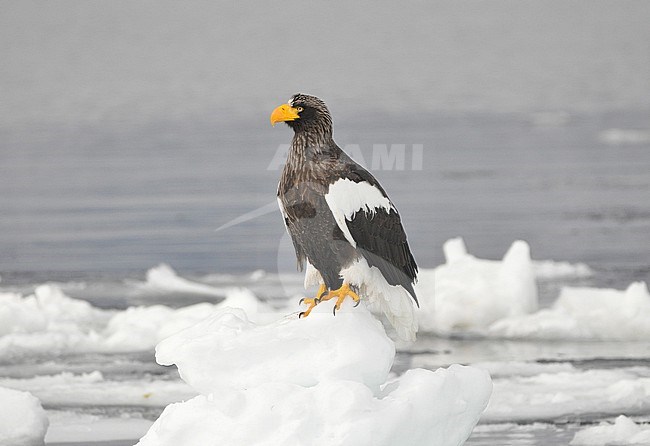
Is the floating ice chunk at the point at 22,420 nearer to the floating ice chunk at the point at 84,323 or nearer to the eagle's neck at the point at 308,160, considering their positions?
the floating ice chunk at the point at 84,323

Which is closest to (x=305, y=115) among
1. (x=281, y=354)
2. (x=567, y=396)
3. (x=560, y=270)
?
(x=281, y=354)

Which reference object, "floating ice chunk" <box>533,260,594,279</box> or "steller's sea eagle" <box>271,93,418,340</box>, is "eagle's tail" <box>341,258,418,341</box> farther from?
"floating ice chunk" <box>533,260,594,279</box>

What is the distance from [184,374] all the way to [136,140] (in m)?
14.2

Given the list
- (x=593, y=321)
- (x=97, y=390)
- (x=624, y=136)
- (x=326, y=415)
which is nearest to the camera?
(x=326, y=415)

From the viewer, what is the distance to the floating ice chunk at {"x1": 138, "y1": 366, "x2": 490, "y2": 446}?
4719mm

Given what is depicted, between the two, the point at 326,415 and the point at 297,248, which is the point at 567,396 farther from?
the point at 326,415

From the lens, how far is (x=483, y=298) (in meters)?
8.97

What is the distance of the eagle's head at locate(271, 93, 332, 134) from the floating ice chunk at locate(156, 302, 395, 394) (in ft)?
2.51

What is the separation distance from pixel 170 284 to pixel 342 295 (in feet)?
19.1

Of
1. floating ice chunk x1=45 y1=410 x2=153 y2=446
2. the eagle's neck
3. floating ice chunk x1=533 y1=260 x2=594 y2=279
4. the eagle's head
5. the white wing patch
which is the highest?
the eagle's head

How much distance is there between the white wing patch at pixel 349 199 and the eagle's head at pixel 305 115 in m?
0.24

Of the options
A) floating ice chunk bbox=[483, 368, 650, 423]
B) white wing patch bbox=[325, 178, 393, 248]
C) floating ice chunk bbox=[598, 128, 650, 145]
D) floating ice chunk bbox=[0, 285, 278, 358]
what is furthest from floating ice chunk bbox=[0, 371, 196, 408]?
floating ice chunk bbox=[598, 128, 650, 145]

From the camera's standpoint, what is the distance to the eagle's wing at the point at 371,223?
5.16 metres

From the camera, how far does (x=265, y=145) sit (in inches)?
696
